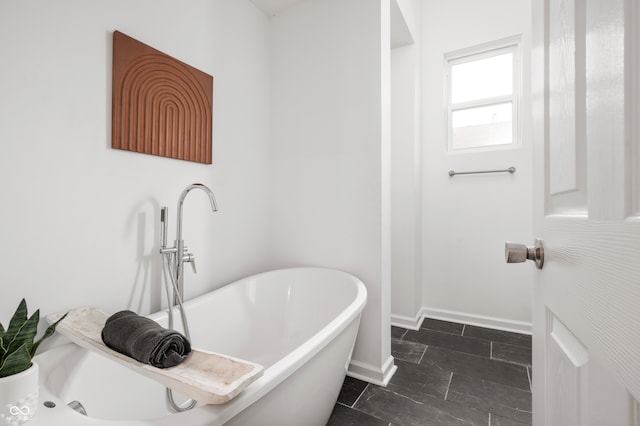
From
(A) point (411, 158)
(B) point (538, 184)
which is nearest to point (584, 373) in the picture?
(B) point (538, 184)

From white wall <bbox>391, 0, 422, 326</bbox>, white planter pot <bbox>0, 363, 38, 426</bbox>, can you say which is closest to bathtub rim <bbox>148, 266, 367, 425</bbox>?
white planter pot <bbox>0, 363, 38, 426</bbox>

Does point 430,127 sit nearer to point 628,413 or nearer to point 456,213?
point 456,213

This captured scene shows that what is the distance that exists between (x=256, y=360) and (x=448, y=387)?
1.12m

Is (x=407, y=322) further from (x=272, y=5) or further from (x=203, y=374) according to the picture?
(x=272, y=5)

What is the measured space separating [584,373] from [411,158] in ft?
7.51

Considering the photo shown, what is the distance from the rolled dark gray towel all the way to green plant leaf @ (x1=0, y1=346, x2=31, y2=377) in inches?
8.4

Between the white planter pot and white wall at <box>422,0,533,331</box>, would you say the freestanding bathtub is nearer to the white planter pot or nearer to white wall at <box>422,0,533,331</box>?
the white planter pot

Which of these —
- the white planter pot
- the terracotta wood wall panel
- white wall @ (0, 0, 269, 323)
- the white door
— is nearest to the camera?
the white door

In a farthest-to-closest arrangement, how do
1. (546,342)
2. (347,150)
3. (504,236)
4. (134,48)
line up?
1. (504,236)
2. (347,150)
3. (134,48)
4. (546,342)

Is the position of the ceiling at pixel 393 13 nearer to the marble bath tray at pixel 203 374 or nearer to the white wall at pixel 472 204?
the white wall at pixel 472 204

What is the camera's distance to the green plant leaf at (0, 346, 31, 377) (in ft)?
2.04

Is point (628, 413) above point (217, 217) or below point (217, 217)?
below

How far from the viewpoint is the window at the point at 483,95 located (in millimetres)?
2529

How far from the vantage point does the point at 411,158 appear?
2570mm
